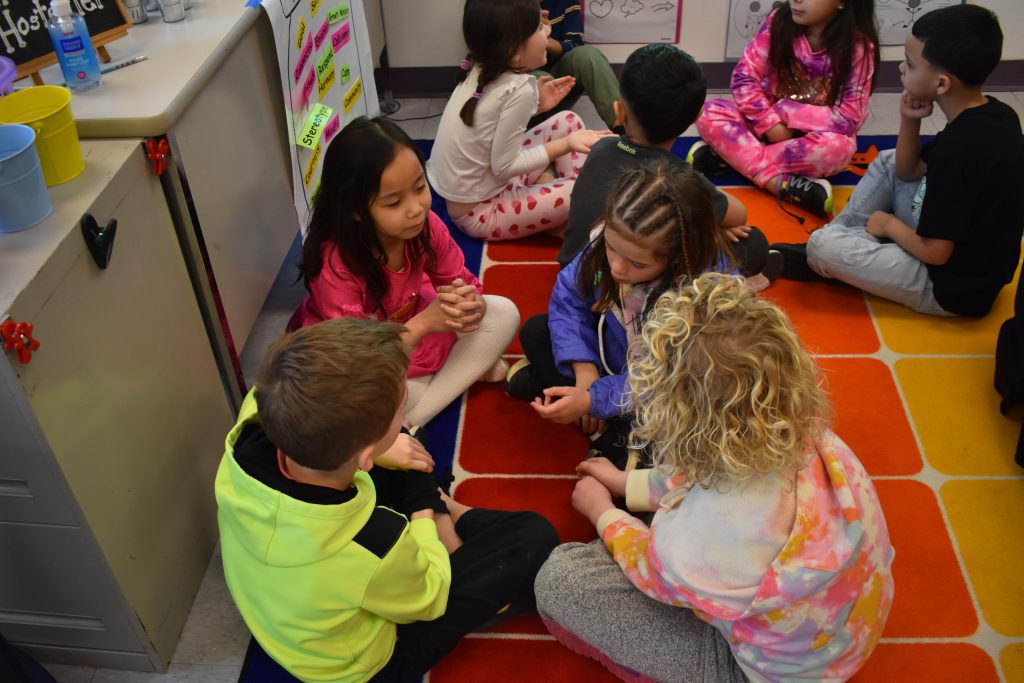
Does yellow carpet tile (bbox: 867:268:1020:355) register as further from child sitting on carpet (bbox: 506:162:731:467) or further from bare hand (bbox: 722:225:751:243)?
child sitting on carpet (bbox: 506:162:731:467)

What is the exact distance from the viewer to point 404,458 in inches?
59.6

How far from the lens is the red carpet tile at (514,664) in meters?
1.46

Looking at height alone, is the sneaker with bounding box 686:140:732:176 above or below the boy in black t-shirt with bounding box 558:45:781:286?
below

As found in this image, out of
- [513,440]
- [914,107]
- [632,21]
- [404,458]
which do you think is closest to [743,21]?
[632,21]

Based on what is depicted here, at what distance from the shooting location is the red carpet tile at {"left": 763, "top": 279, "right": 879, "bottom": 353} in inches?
81.0

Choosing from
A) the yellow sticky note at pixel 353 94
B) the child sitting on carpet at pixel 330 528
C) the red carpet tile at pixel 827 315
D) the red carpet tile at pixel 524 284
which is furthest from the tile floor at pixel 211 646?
the yellow sticky note at pixel 353 94

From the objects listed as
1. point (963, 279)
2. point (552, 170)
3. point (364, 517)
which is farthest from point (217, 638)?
point (963, 279)

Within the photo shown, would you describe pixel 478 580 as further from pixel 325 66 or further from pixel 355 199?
pixel 325 66

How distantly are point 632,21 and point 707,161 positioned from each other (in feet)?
2.21

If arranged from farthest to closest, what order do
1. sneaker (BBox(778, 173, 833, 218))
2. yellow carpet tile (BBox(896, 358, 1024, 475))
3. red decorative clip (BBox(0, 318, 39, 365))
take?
sneaker (BBox(778, 173, 833, 218)) → yellow carpet tile (BBox(896, 358, 1024, 475)) → red decorative clip (BBox(0, 318, 39, 365))

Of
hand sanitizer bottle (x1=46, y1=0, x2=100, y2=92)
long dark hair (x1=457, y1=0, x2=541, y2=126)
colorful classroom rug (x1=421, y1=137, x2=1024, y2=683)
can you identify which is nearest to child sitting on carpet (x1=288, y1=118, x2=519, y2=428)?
colorful classroom rug (x1=421, y1=137, x2=1024, y2=683)

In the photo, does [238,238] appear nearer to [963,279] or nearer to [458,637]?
[458,637]

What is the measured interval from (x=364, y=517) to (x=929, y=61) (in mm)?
1591

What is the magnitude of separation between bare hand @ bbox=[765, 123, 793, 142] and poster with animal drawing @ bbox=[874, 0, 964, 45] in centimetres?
63
